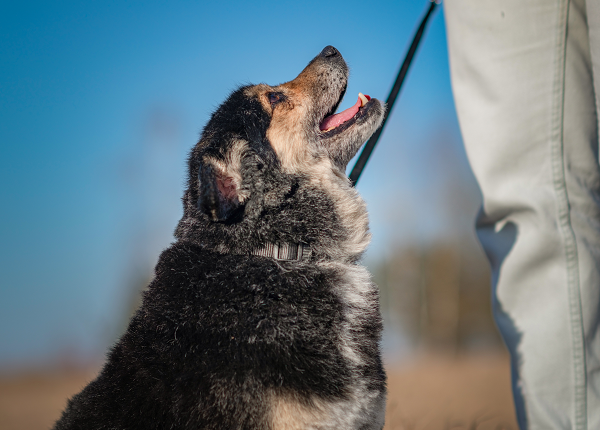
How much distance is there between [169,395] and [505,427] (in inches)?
139

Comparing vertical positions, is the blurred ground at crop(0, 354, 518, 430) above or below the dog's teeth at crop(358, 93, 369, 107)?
below

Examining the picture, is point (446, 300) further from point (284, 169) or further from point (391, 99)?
point (284, 169)

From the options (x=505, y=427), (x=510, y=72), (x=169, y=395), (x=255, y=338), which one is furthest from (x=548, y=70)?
(x=505, y=427)

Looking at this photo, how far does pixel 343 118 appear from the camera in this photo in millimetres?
3602

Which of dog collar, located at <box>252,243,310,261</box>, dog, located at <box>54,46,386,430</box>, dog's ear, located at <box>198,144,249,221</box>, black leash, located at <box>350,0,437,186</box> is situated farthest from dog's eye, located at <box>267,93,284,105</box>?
dog collar, located at <box>252,243,310,261</box>

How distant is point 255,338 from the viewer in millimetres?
2281

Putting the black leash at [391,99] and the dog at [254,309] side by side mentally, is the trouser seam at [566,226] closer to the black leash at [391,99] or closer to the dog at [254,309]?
the dog at [254,309]

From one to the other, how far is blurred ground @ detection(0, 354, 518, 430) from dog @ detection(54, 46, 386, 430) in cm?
95

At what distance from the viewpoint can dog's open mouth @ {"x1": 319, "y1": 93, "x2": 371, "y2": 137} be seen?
3.50m

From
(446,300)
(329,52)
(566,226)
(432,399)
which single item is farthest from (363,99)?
(446,300)

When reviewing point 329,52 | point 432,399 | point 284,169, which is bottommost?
point 432,399

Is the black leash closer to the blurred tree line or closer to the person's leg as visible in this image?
the person's leg

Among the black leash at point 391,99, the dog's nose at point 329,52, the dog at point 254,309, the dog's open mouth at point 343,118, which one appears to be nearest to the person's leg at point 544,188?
the dog at point 254,309

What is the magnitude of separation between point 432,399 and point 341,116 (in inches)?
195
